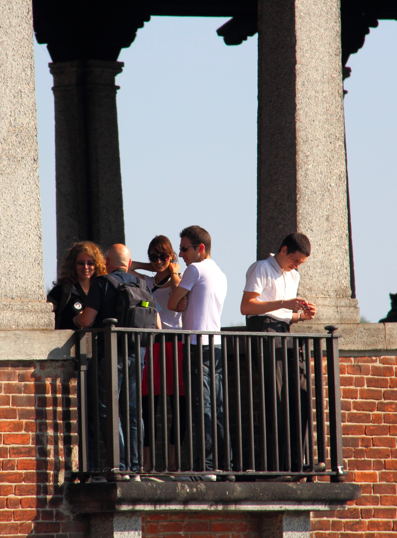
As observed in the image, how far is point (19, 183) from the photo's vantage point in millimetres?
8000

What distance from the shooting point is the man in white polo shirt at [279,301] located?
26.6 ft

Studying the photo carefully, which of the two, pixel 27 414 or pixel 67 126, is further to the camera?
pixel 67 126

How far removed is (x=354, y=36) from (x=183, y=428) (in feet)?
21.2

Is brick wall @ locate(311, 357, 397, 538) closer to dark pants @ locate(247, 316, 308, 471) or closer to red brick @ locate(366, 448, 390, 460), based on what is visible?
red brick @ locate(366, 448, 390, 460)

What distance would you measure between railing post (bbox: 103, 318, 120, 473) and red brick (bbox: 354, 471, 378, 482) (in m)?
2.49

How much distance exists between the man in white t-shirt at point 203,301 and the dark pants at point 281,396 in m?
0.39

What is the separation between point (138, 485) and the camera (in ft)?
24.0

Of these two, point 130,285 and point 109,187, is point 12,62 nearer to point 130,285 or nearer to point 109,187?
point 130,285

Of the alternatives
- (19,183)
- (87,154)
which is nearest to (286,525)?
(19,183)

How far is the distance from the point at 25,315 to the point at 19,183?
1013mm

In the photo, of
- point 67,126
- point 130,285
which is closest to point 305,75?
point 130,285

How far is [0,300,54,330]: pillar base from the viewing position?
304 inches

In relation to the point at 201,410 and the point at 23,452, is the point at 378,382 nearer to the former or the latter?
the point at 201,410

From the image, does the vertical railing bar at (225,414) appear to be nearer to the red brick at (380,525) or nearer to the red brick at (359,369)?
the red brick at (359,369)
